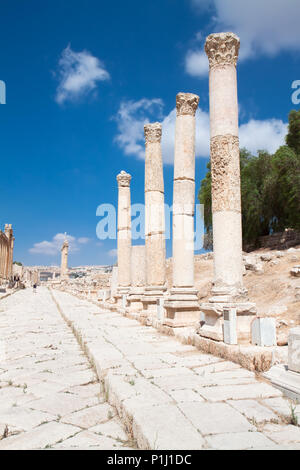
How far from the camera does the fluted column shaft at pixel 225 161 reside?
6688 mm

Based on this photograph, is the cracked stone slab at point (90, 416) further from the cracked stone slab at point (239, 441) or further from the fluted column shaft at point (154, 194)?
the fluted column shaft at point (154, 194)

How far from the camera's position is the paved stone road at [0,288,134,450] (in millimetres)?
2896

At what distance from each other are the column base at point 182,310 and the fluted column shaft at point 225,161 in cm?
190

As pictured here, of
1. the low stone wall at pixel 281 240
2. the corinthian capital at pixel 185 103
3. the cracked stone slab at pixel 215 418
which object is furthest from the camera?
the low stone wall at pixel 281 240

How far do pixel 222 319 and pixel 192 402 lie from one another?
→ 114 inches

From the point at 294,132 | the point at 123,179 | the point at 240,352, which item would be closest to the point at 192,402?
the point at 240,352

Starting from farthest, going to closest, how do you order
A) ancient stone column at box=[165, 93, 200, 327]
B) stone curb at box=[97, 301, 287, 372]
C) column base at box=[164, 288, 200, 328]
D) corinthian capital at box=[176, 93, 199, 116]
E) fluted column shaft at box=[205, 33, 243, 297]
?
corinthian capital at box=[176, 93, 199, 116], ancient stone column at box=[165, 93, 200, 327], column base at box=[164, 288, 200, 328], fluted column shaft at box=[205, 33, 243, 297], stone curb at box=[97, 301, 287, 372]

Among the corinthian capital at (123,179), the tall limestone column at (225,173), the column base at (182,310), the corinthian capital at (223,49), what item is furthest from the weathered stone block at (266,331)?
the corinthian capital at (123,179)

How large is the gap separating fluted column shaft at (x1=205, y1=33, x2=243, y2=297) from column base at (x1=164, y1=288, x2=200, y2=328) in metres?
1.90

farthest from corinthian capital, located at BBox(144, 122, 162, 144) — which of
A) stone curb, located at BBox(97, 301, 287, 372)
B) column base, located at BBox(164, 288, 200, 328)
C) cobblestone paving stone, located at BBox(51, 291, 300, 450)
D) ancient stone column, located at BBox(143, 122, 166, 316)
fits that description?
cobblestone paving stone, located at BBox(51, 291, 300, 450)

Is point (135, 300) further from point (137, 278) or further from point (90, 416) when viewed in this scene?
point (90, 416)

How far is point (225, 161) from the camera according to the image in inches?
274

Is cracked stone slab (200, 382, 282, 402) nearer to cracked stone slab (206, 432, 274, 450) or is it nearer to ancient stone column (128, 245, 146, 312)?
cracked stone slab (206, 432, 274, 450)

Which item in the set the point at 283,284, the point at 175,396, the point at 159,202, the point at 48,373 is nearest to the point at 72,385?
the point at 48,373
